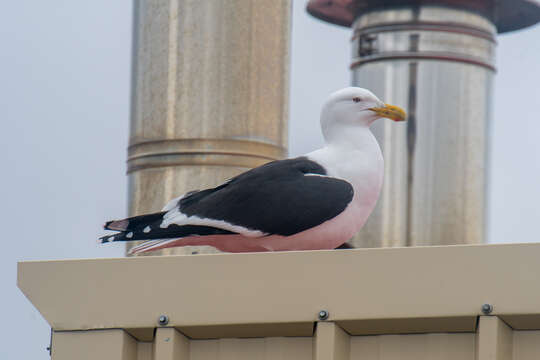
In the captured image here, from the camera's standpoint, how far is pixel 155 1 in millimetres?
9055

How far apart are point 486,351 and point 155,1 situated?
16.2 ft

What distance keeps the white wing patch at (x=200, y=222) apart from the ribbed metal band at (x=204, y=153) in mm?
2708

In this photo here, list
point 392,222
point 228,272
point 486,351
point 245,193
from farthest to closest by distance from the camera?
point 392,222
point 245,193
point 228,272
point 486,351

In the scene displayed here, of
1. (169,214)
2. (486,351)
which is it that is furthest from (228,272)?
(486,351)

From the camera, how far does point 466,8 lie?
10273mm

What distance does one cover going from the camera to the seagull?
5.81 meters

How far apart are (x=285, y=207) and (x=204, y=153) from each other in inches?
117

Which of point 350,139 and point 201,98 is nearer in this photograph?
point 350,139

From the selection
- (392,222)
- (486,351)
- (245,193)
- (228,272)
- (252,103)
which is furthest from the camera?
(392,222)

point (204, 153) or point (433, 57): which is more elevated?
point (433, 57)

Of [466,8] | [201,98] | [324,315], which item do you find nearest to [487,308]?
[324,315]

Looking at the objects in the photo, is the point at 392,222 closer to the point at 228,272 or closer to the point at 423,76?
the point at 423,76

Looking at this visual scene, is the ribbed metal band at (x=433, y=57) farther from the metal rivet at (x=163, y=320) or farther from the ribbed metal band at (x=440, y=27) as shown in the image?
the metal rivet at (x=163, y=320)

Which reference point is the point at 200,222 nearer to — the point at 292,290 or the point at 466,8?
the point at 292,290
